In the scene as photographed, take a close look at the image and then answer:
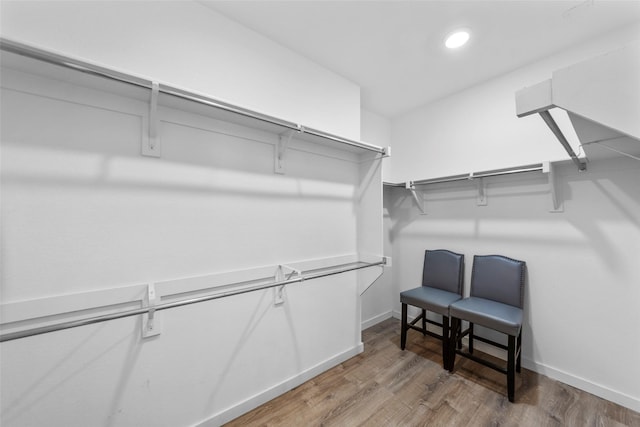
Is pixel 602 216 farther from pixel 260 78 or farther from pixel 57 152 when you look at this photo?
pixel 57 152

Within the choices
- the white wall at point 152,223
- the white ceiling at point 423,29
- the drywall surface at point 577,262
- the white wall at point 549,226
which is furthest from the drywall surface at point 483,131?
the white wall at point 152,223

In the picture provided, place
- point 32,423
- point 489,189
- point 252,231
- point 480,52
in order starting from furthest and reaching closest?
point 489,189 < point 480,52 < point 252,231 < point 32,423

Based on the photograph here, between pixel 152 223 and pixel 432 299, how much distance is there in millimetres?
2339

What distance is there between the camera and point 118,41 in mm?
1273

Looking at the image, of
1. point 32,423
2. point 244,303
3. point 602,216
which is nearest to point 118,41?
point 244,303

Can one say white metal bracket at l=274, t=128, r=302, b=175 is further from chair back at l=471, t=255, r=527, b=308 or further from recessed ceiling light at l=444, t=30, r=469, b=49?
chair back at l=471, t=255, r=527, b=308

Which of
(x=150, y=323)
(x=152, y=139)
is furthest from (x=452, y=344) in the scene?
(x=152, y=139)

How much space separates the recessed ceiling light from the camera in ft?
5.80

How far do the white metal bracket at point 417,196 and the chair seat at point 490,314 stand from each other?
110 cm

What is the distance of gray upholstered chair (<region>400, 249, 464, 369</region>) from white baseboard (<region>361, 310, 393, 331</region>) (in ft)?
1.78

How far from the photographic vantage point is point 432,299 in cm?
225

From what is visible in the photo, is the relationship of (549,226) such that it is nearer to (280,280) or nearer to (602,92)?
(602,92)

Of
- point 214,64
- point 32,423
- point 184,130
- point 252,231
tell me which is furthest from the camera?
point 252,231

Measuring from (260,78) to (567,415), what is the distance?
126 inches
